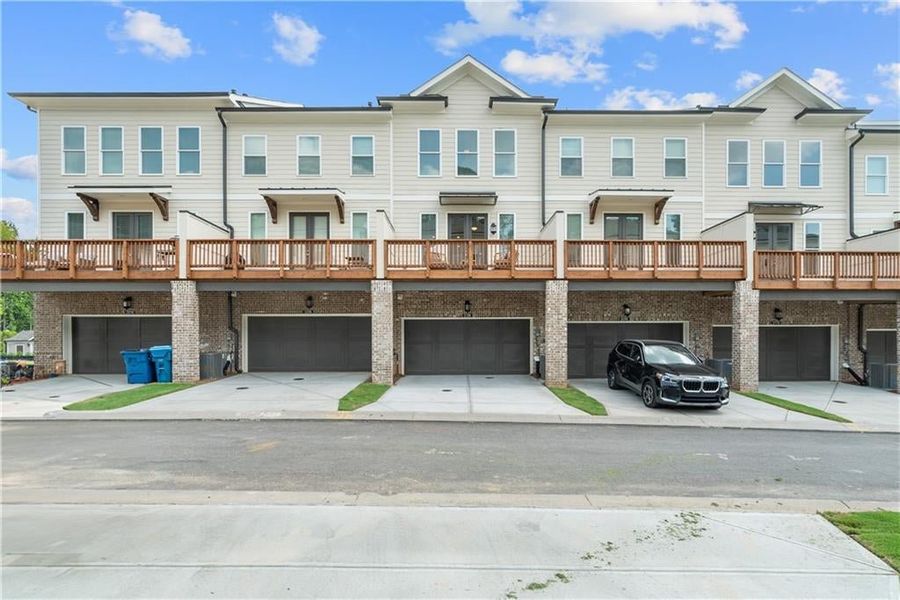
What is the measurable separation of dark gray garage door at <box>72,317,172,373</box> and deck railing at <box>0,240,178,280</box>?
2.99 meters

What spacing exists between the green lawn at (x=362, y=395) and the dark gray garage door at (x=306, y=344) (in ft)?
9.80

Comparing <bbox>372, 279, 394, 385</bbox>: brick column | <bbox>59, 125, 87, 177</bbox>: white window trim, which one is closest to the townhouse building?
<bbox>59, 125, 87, 177</bbox>: white window trim

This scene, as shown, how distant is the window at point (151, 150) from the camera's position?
1644 cm

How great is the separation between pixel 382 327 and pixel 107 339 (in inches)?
442

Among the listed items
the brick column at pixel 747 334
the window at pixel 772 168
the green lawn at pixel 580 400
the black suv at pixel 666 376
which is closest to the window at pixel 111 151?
the green lawn at pixel 580 400

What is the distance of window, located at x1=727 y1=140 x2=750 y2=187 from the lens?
16984 millimetres

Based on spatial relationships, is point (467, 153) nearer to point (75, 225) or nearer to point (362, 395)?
point (362, 395)

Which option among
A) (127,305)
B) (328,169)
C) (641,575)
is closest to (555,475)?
(641,575)

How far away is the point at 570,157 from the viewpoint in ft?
55.4

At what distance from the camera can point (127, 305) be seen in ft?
53.1

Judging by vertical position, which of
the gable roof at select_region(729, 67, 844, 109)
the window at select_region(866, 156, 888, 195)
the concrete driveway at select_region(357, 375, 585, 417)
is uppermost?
the gable roof at select_region(729, 67, 844, 109)

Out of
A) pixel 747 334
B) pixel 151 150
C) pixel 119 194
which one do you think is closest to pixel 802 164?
pixel 747 334

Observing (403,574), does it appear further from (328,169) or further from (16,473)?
(328,169)

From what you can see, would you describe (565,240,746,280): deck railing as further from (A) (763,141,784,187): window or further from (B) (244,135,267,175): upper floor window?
(B) (244,135,267,175): upper floor window
